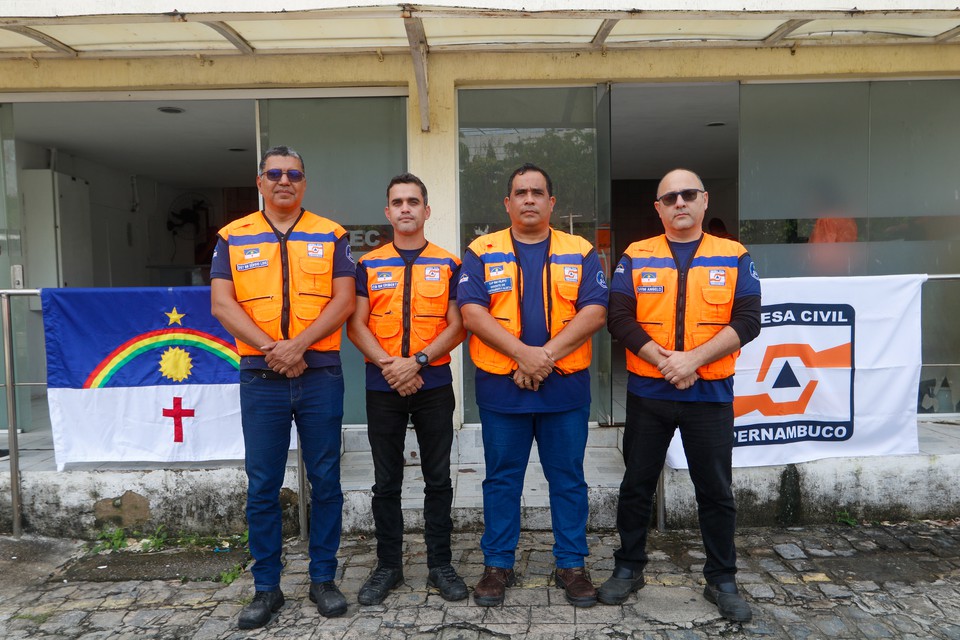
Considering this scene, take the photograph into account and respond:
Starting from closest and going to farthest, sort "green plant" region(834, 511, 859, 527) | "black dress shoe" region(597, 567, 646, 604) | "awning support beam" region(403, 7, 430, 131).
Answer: "black dress shoe" region(597, 567, 646, 604)
"awning support beam" region(403, 7, 430, 131)
"green plant" region(834, 511, 859, 527)

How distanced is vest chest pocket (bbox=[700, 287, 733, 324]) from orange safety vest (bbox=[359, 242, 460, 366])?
124 centimetres

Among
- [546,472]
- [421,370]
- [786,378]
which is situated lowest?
[546,472]

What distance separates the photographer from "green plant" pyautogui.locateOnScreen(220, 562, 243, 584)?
3795mm

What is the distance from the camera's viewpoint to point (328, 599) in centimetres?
338

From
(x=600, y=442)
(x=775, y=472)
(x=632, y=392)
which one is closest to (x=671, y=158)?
(x=600, y=442)

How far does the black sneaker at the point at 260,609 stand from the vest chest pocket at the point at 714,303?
2.41 m

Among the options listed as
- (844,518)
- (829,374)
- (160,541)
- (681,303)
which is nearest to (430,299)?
(681,303)

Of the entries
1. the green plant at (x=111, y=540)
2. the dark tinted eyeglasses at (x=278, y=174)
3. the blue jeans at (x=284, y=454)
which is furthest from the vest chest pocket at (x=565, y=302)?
the green plant at (x=111, y=540)

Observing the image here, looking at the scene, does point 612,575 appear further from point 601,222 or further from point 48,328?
point 48,328

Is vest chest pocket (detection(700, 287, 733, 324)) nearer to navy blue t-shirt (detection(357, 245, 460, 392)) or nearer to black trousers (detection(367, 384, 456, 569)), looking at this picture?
navy blue t-shirt (detection(357, 245, 460, 392))

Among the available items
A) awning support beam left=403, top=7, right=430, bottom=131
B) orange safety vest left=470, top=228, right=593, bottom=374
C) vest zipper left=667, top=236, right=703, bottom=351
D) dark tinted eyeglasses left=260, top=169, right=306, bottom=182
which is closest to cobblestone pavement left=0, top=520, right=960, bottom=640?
orange safety vest left=470, top=228, right=593, bottom=374

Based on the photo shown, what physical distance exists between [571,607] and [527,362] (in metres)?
1.20

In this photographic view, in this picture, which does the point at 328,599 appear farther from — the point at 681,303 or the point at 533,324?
the point at 681,303

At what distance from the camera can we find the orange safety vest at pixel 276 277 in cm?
332
